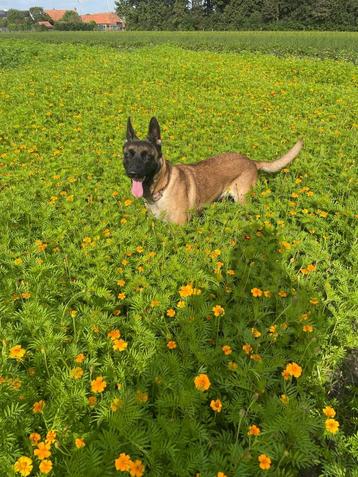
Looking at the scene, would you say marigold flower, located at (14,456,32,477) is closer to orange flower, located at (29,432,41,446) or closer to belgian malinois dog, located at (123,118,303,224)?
orange flower, located at (29,432,41,446)

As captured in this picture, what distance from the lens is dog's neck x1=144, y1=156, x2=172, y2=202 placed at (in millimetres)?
4270

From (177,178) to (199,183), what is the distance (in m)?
0.36

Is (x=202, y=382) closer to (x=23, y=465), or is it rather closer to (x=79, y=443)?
(x=79, y=443)

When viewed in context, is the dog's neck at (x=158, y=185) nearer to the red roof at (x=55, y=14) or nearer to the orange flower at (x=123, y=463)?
the orange flower at (x=123, y=463)

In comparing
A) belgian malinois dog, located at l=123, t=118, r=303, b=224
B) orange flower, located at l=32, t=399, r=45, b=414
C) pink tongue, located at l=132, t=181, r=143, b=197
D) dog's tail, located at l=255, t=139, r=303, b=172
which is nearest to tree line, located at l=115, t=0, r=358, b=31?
dog's tail, located at l=255, t=139, r=303, b=172

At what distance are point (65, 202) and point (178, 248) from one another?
5.83 feet

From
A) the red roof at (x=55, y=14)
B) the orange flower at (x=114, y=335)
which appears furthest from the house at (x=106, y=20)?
the orange flower at (x=114, y=335)

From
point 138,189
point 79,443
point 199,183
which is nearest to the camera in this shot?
point 79,443

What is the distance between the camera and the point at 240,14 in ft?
210

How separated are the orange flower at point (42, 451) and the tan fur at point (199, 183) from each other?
2.81m

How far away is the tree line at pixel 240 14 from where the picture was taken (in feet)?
185

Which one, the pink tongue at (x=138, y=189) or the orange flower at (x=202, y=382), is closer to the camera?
the orange flower at (x=202, y=382)

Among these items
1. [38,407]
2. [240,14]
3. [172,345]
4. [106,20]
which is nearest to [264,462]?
[172,345]

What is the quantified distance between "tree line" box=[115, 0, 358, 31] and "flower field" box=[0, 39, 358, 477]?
64052mm
